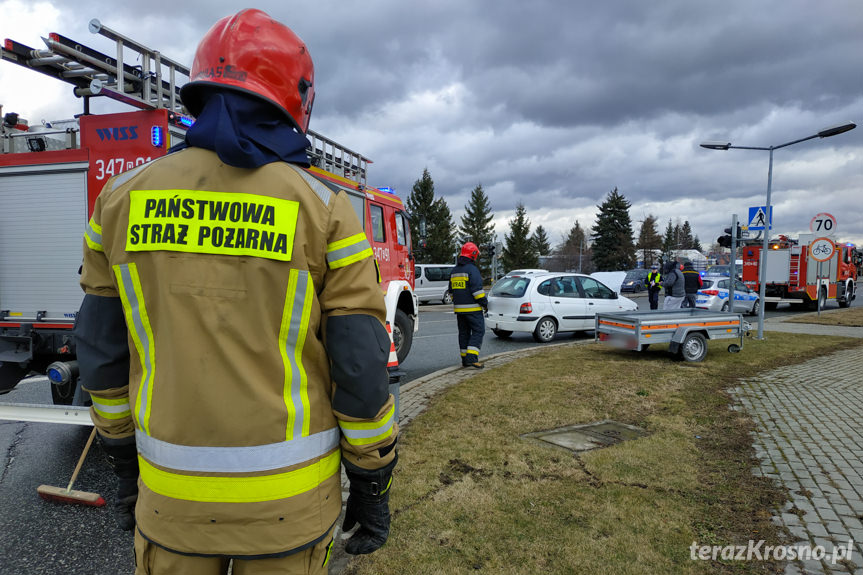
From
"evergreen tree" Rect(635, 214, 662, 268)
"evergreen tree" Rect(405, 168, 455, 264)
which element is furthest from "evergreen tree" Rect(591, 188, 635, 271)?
"evergreen tree" Rect(405, 168, 455, 264)

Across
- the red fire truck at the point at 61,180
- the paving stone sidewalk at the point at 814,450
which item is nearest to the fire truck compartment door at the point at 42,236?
the red fire truck at the point at 61,180

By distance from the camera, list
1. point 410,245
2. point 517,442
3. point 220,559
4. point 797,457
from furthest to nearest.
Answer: point 410,245
point 517,442
point 797,457
point 220,559

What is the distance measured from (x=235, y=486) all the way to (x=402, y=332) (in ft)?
24.2

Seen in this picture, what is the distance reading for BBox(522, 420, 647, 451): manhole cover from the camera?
4898 millimetres

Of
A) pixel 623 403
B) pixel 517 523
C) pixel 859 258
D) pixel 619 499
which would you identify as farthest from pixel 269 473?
pixel 859 258

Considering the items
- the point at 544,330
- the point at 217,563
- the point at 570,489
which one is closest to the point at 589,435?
the point at 570,489

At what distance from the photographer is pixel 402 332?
8859 mm

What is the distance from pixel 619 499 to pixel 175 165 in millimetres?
3467

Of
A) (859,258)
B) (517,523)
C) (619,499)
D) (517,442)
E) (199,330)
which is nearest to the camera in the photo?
(199,330)

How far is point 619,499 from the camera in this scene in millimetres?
3727

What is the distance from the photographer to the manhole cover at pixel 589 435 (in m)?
4.90

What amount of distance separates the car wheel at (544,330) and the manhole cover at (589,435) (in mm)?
6943

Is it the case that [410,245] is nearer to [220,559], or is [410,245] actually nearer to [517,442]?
[517,442]

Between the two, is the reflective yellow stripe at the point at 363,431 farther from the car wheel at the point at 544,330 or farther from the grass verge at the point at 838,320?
the grass verge at the point at 838,320
